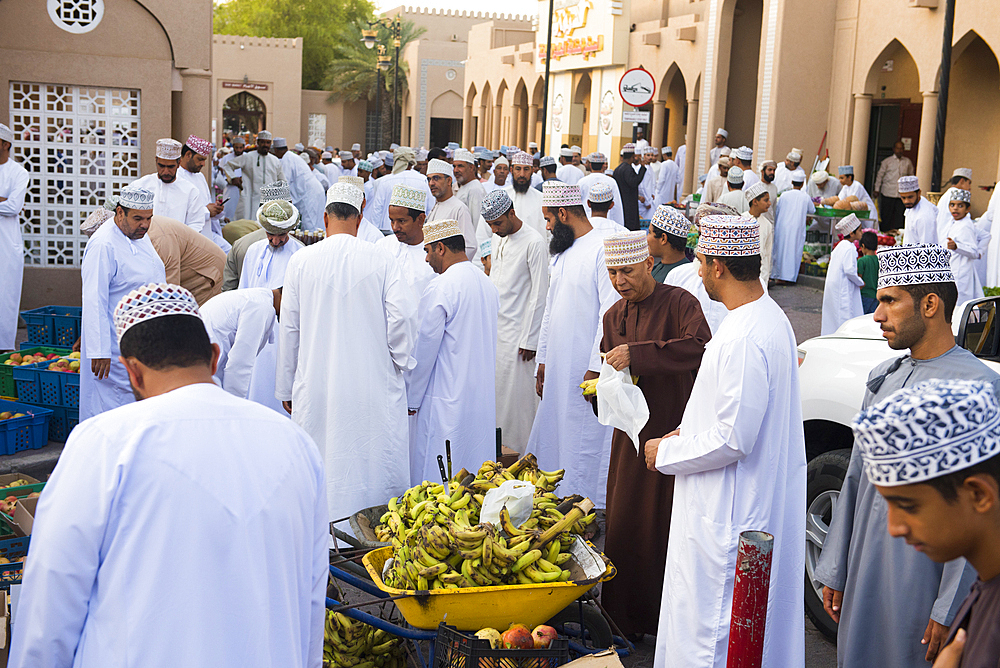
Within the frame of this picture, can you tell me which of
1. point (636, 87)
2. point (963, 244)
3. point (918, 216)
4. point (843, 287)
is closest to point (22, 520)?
point (843, 287)

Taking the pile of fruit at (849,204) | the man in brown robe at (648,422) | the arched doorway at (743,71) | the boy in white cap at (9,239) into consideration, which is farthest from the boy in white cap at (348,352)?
the arched doorway at (743,71)

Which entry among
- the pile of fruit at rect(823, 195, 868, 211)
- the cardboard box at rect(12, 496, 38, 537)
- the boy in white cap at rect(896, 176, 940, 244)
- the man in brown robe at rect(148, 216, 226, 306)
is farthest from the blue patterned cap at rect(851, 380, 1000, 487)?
the pile of fruit at rect(823, 195, 868, 211)

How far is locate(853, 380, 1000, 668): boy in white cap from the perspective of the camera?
1670mm

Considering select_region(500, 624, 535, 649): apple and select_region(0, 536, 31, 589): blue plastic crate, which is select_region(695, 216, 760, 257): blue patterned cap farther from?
select_region(0, 536, 31, 589): blue plastic crate

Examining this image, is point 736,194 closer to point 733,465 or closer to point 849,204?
point 849,204

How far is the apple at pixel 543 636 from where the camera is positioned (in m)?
3.50

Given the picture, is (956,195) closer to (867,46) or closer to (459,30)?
(867,46)

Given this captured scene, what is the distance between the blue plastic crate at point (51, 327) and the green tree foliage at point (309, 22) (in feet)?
161

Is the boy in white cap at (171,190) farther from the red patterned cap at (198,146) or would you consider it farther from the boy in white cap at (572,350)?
the boy in white cap at (572,350)

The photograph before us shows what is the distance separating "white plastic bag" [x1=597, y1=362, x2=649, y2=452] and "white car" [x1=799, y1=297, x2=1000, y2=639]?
3.47ft

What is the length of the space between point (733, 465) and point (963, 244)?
28.4 feet

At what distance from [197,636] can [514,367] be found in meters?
4.97

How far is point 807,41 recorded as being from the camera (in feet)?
62.7

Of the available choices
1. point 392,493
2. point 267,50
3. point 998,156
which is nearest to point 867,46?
point 998,156
